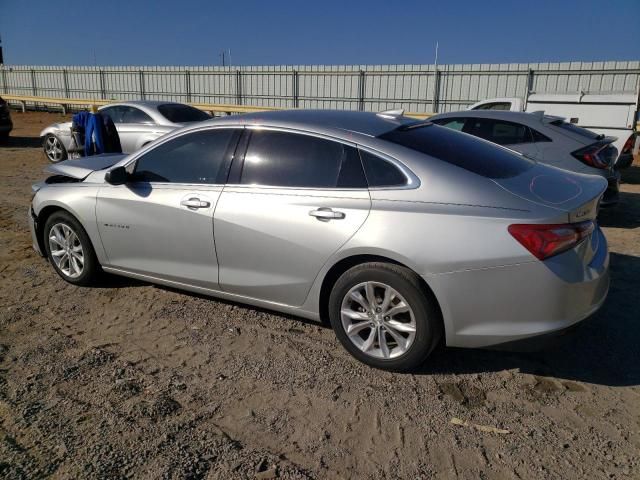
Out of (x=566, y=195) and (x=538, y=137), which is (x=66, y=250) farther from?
(x=538, y=137)

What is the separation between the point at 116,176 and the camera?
4297mm

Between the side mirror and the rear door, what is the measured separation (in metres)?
0.98

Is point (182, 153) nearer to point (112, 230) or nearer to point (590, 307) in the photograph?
point (112, 230)

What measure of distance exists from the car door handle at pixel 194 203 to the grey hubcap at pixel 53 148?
32.8ft

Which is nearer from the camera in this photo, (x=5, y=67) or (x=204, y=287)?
(x=204, y=287)

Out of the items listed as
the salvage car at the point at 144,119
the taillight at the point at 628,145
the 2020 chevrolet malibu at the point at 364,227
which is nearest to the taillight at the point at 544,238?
the 2020 chevrolet malibu at the point at 364,227

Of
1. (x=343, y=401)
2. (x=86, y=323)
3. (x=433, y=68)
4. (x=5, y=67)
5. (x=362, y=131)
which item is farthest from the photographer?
(x=5, y=67)

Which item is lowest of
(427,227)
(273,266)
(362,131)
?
(273,266)

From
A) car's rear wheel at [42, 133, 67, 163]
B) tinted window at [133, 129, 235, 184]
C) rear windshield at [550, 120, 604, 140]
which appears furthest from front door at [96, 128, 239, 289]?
car's rear wheel at [42, 133, 67, 163]

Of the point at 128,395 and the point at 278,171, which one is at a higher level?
the point at 278,171

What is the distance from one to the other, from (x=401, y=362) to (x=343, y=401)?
46 cm

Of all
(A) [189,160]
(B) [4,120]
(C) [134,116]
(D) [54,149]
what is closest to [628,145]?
(A) [189,160]

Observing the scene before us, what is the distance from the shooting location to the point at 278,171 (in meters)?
3.80

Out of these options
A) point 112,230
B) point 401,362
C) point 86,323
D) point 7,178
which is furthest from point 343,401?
point 7,178
